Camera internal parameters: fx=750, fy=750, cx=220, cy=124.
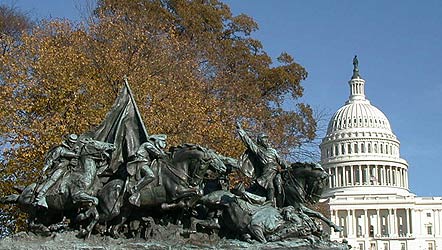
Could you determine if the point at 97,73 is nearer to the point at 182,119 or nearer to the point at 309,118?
the point at 182,119

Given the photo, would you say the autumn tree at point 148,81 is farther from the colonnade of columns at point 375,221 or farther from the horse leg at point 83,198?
the colonnade of columns at point 375,221

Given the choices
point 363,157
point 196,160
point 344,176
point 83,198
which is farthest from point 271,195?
point 344,176

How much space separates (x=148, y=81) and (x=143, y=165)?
10011mm

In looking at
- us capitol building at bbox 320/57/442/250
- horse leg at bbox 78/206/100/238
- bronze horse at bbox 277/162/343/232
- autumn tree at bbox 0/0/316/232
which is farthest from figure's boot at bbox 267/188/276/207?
us capitol building at bbox 320/57/442/250

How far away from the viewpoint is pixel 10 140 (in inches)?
885

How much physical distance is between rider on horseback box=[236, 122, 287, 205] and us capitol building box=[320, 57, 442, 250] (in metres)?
81.4

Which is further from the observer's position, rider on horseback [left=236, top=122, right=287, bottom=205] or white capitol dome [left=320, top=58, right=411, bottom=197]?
white capitol dome [left=320, top=58, right=411, bottom=197]

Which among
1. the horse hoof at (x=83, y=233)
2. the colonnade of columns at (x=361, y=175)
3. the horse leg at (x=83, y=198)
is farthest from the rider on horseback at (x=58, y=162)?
the colonnade of columns at (x=361, y=175)

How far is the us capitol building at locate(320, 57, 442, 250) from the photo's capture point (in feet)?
320

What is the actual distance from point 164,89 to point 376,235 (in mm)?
77525

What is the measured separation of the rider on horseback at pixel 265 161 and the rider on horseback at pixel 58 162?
325 cm

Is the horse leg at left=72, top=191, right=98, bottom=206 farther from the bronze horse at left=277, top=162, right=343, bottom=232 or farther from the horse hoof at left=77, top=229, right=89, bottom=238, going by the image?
the bronze horse at left=277, top=162, right=343, bottom=232

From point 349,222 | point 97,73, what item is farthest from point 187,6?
point 349,222

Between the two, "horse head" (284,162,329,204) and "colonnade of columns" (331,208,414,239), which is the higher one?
"colonnade of columns" (331,208,414,239)
